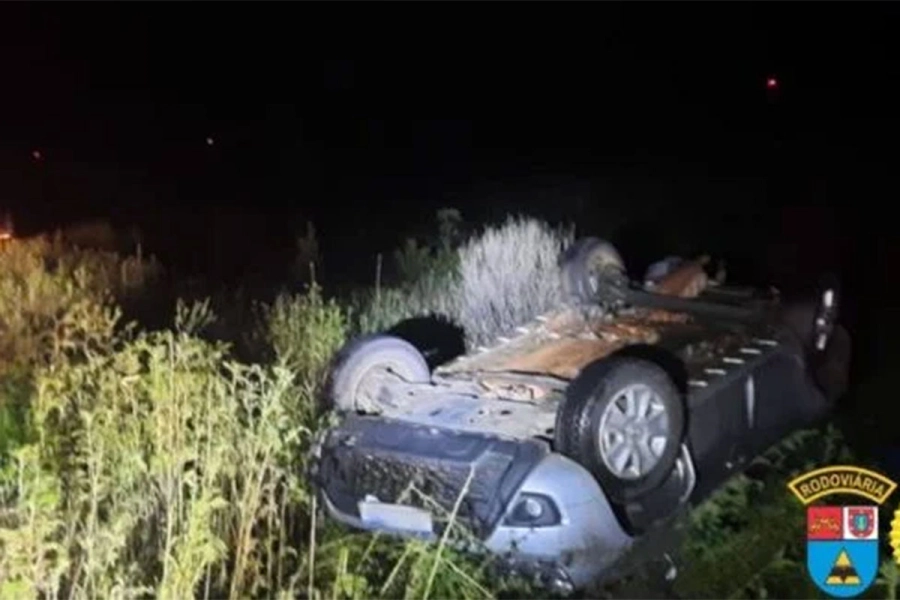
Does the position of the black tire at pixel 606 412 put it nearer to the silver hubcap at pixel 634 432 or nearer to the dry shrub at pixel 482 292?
the silver hubcap at pixel 634 432

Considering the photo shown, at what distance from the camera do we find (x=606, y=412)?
5422 mm

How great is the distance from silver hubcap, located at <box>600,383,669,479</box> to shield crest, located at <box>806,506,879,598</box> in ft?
2.59


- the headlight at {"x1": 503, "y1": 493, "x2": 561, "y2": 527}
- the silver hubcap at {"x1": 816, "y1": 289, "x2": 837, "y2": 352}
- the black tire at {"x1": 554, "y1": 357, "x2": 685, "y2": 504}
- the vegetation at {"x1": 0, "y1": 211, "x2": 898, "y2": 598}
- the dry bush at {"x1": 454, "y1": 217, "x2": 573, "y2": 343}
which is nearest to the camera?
the vegetation at {"x1": 0, "y1": 211, "x2": 898, "y2": 598}

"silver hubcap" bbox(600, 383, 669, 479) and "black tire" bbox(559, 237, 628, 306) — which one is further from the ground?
"black tire" bbox(559, 237, 628, 306)

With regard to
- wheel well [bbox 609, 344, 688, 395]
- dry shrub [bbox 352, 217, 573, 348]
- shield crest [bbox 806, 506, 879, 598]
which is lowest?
shield crest [bbox 806, 506, 879, 598]

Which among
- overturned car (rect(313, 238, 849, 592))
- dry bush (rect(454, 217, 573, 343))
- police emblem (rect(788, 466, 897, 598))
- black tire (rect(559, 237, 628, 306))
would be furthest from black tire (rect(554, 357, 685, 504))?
dry bush (rect(454, 217, 573, 343))

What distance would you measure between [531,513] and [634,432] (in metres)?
0.66

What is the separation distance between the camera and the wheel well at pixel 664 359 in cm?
616

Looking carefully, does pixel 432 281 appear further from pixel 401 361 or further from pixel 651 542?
pixel 651 542

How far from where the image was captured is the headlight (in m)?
5.20

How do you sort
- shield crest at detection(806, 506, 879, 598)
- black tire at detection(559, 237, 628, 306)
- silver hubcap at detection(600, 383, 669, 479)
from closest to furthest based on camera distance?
shield crest at detection(806, 506, 879, 598) < silver hubcap at detection(600, 383, 669, 479) < black tire at detection(559, 237, 628, 306)

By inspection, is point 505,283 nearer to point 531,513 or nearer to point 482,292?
point 482,292

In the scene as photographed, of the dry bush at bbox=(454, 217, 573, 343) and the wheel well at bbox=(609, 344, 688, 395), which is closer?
the wheel well at bbox=(609, 344, 688, 395)

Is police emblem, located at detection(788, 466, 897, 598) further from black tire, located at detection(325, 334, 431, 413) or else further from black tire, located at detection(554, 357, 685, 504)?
black tire, located at detection(325, 334, 431, 413)
